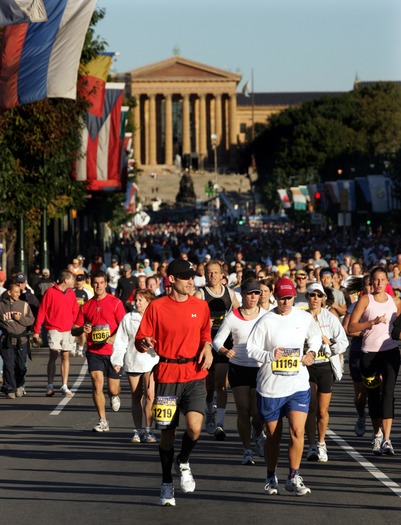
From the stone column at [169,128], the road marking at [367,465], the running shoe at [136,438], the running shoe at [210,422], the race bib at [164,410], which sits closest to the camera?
the race bib at [164,410]

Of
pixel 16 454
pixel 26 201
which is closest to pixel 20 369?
pixel 16 454

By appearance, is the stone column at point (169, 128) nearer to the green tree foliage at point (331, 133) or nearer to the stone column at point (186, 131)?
the stone column at point (186, 131)

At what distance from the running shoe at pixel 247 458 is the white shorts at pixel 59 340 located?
8.11 meters

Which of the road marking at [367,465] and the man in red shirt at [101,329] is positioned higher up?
the man in red shirt at [101,329]

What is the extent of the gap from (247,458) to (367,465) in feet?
3.32

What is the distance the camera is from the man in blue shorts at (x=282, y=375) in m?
10.6

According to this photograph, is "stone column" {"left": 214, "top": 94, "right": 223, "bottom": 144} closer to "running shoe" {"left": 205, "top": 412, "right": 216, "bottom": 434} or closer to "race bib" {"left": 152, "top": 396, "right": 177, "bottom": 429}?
"running shoe" {"left": 205, "top": 412, "right": 216, "bottom": 434}

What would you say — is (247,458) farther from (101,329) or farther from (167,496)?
(101,329)

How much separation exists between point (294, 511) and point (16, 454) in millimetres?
4272

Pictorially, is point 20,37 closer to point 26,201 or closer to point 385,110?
point 26,201

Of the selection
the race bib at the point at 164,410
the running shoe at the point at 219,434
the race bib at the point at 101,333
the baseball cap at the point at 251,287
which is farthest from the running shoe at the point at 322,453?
the race bib at the point at 101,333

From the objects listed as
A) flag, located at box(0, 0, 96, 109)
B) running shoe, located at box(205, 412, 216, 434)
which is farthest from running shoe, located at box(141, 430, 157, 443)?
flag, located at box(0, 0, 96, 109)

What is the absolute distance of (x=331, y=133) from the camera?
404 ft

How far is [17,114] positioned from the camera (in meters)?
30.8
